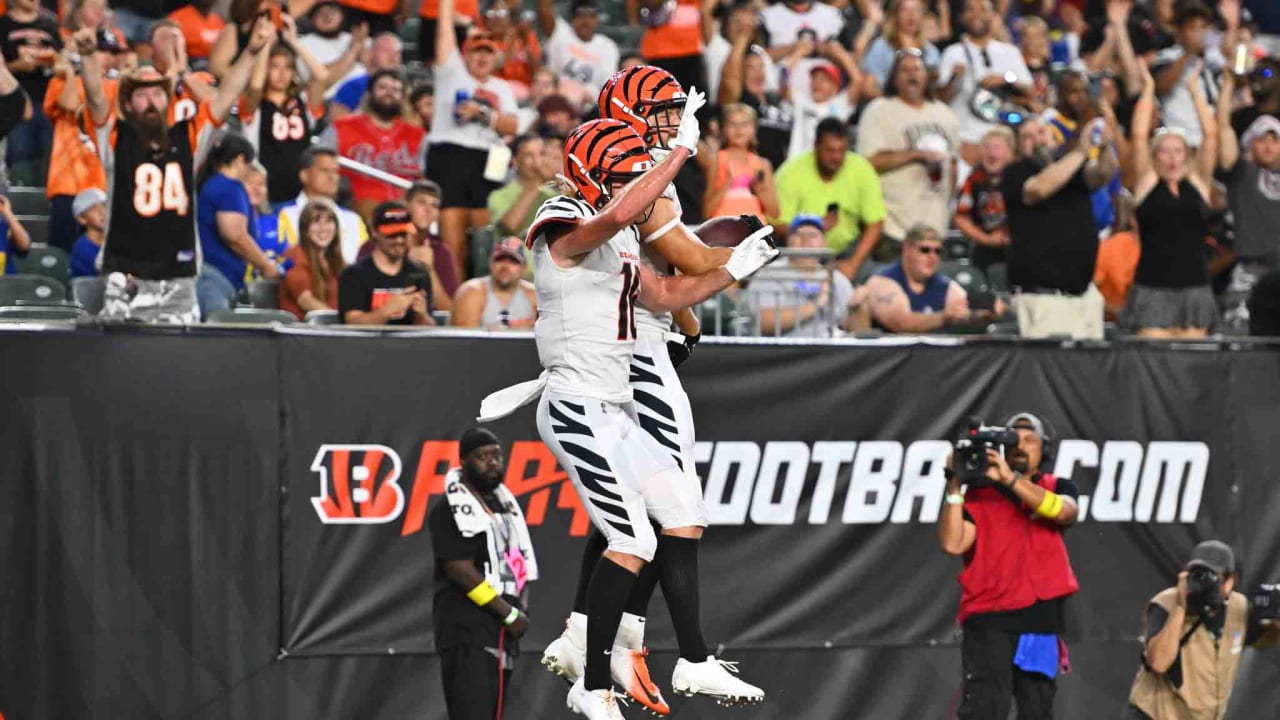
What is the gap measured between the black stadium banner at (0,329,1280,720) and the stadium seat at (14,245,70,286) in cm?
216

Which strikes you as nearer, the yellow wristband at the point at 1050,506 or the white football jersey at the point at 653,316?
the white football jersey at the point at 653,316

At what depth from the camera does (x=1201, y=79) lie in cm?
1725

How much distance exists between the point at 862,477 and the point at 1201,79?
23.8 feet

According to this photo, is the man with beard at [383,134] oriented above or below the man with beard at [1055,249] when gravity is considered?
above

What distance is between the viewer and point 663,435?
25.7 feet

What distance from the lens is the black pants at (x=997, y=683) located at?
10.5 m

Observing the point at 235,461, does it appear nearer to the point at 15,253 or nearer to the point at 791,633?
the point at 15,253

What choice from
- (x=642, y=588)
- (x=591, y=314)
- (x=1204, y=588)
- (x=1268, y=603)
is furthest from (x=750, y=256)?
(x=1268, y=603)

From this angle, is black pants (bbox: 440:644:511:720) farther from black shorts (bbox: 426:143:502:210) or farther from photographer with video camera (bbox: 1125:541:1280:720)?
black shorts (bbox: 426:143:502:210)

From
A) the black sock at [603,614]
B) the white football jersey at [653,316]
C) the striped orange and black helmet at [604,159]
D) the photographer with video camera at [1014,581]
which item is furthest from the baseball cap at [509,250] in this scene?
the black sock at [603,614]

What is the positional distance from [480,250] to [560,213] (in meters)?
6.34

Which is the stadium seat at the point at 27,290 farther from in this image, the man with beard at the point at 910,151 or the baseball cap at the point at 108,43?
the man with beard at the point at 910,151

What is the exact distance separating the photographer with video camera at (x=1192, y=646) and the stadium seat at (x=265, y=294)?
5.84m

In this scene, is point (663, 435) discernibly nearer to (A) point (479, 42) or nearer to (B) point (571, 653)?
(B) point (571, 653)
